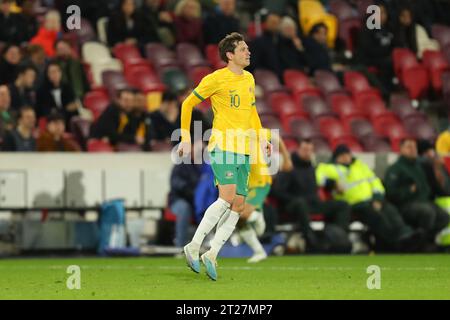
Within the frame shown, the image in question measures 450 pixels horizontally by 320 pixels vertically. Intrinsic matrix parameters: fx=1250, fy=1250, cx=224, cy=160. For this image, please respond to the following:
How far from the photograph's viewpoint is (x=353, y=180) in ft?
55.8

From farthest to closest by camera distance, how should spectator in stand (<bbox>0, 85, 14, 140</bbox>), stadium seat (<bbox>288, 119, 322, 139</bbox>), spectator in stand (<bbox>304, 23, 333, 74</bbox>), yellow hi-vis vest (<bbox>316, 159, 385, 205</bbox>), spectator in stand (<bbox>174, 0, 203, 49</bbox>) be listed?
spectator in stand (<bbox>304, 23, 333, 74</bbox>), spectator in stand (<bbox>174, 0, 203, 49</bbox>), stadium seat (<bbox>288, 119, 322, 139</bbox>), yellow hi-vis vest (<bbox>316, 159, 385, 205</bbox>), spectator in stand (<bbox>0, 85, 14, 140</bbox>)

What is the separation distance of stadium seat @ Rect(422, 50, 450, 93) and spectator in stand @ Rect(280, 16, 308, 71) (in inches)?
84.8

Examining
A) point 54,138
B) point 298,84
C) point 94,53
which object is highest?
point 94,53

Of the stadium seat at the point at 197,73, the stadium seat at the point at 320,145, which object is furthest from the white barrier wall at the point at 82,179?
the stadium seat at the point at 320,145

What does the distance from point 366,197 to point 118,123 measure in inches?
139

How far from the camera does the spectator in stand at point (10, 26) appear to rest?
734 inches

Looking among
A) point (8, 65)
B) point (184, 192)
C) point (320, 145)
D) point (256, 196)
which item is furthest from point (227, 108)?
point (320, 145)

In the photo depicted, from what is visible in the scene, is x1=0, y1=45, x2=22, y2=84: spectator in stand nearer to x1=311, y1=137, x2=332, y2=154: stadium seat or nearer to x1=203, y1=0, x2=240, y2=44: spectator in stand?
x1=203, y1=0, x2=240, y2=44: spectator in stand

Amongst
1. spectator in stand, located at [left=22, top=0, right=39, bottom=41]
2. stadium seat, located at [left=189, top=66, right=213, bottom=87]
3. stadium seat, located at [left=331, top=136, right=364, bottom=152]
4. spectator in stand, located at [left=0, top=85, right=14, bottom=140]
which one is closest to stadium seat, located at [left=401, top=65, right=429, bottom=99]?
stadium seat, located at [left=331, top=136, right=364, bottom=152]

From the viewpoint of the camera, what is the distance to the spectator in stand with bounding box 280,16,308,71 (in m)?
20.5

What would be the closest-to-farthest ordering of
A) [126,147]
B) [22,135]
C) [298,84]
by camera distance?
[22,135] < [126,147] < [298,84]

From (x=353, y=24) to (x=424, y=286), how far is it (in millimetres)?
12283

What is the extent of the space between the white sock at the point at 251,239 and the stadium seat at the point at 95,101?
4.19 meters

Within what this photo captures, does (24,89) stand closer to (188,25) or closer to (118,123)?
(118,123)
